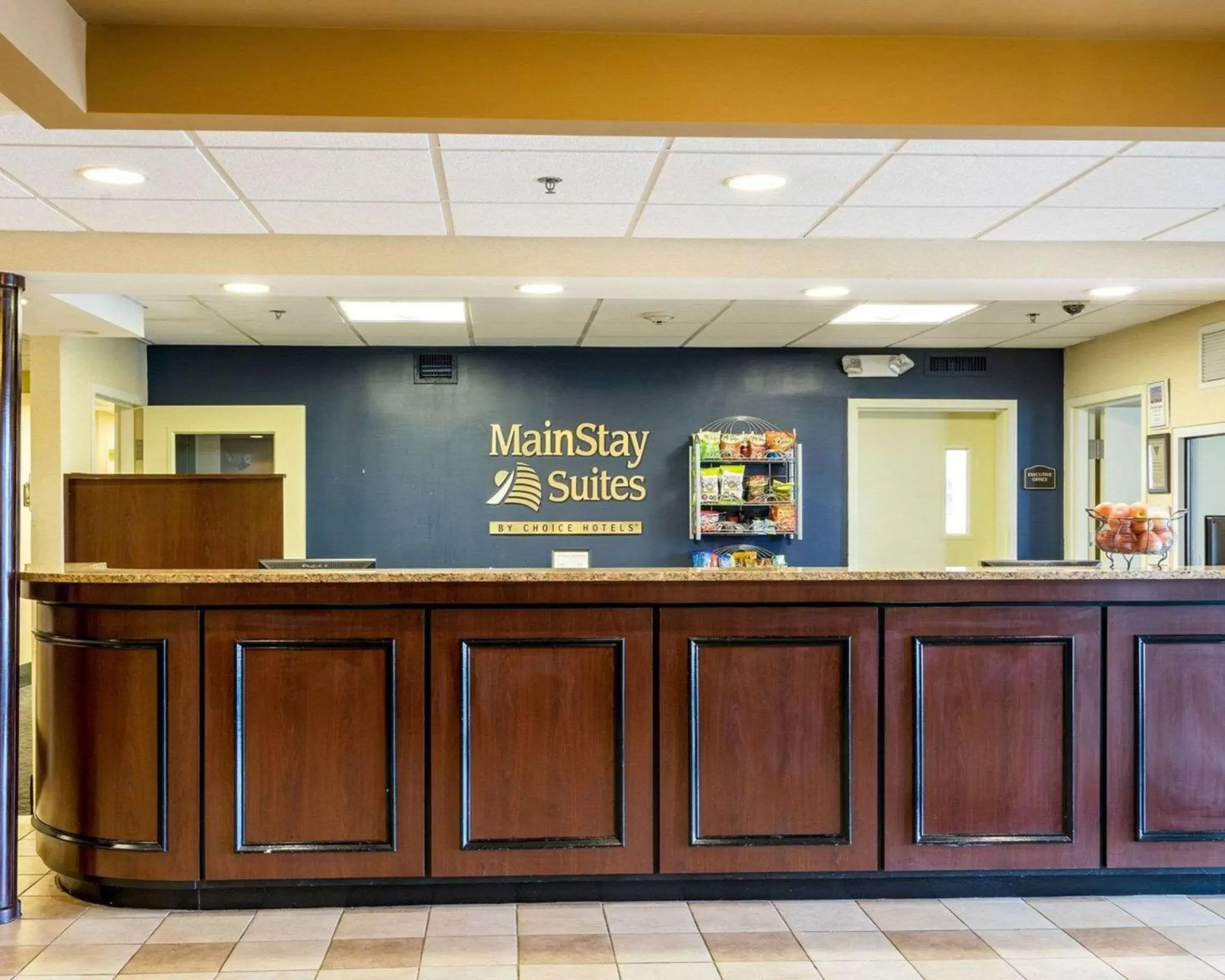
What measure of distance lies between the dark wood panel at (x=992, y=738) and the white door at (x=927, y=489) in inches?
165

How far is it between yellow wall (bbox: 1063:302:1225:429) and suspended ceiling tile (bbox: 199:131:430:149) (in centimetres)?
447

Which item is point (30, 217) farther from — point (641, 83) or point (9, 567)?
point (641, 83)

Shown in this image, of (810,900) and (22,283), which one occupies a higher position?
(22,283)

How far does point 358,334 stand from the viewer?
22.8 feet

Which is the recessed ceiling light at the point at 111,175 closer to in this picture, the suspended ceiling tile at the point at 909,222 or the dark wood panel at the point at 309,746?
the dark wood panel at the point at 309,746

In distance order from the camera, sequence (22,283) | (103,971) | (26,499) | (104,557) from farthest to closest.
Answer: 1. (26,499)
2. (104,557)
3. (22,283)
4. (103,971)

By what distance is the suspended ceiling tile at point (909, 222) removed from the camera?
12.6 ft

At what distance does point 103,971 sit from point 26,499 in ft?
14.4

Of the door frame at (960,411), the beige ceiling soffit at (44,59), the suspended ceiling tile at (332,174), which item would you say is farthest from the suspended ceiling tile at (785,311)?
the beige ceiling soffit at (44,59)

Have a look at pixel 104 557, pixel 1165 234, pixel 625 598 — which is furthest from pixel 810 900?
pixel 104 557


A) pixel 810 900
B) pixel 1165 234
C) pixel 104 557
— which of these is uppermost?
pixel 1165 234

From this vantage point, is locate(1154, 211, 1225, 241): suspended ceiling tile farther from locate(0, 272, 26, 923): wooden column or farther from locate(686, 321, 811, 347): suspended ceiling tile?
locate(0, 272, 26, 923): wooden column

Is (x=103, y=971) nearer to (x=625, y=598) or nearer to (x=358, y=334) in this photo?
(x=625, y=598)

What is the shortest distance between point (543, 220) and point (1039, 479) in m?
4.98
